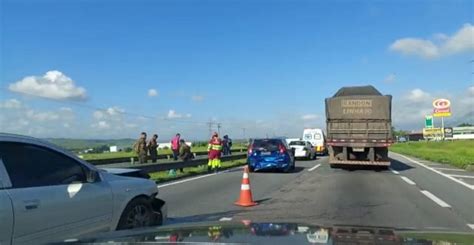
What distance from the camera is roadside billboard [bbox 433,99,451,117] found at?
9531 cm

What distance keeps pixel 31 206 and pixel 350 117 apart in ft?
66.8

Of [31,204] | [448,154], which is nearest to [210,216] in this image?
[31,204]

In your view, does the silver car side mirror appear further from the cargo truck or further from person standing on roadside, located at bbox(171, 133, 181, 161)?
person standing on roadside, located at bbox(171, 133, 181, 161)

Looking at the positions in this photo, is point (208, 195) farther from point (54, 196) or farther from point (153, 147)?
point (153, 147)

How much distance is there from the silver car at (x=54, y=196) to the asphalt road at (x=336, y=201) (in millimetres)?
1779

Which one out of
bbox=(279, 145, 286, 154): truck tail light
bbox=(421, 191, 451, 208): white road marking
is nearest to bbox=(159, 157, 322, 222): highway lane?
bbox=(421, 191, 451, 208): white road marking

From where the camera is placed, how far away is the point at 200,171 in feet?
78.9

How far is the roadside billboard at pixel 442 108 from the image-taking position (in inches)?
3752

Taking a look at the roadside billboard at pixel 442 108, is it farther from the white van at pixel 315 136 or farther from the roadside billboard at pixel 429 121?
the white van at pixel 315 136

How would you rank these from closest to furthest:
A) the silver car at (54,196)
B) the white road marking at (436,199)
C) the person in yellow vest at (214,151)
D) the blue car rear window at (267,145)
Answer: the silver car at (54,196), the white road marking at (436,199), the person in yellow vest at (214,151), the blue car rear window at (267,145)

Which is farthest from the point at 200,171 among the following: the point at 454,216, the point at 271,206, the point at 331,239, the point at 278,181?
the point at 331,239

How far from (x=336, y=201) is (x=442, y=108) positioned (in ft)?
291

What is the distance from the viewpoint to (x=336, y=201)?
526 inches

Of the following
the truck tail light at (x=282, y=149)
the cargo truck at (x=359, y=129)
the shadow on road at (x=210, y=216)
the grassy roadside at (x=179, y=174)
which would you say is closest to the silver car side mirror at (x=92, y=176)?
the shadow on road at (x=210, y=216)
